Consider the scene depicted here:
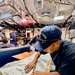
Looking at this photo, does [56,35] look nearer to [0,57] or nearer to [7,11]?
[0,57]

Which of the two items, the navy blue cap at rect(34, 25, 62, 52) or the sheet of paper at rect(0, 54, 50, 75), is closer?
the navy blue cap at rect(34, 25, 62, 52)

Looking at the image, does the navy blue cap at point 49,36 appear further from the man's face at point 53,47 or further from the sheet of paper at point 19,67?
the sheet of paper at point 19,67

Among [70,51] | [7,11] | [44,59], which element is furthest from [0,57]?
[7,11]

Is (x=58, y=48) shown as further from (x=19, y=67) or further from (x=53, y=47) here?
(x=19, y=67)

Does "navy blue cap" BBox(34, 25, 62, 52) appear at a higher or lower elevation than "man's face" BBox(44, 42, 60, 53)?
higher

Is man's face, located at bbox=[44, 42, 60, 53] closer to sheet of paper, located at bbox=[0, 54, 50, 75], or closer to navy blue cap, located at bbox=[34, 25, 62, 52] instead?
navy blue cap, located at bbox=[34, 25, 62, 52]

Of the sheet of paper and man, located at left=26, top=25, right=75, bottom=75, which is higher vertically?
man, located at left=26, top=25, right=75, bottom=75

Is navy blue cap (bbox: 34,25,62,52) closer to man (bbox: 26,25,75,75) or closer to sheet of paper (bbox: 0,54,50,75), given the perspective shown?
man (bbox: 26,25,75,75)

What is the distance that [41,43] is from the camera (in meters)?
1.20

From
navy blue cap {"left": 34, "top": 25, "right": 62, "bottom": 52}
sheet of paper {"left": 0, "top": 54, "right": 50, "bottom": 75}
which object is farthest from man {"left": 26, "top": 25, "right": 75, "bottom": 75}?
sheet of paper {"left": 0, "top": 54, "right": 50, "bottom": 75}

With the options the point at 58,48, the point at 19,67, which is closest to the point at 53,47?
the point at 58,48

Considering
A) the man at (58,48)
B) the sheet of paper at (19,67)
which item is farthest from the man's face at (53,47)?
the sheet of paper at (19,67)

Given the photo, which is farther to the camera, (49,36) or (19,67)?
(19,67)

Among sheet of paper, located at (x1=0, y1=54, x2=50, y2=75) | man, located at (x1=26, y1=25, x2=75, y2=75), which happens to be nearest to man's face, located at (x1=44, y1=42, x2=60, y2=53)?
man, located at (x1=26, y1=25, x2=75, y2=75)
